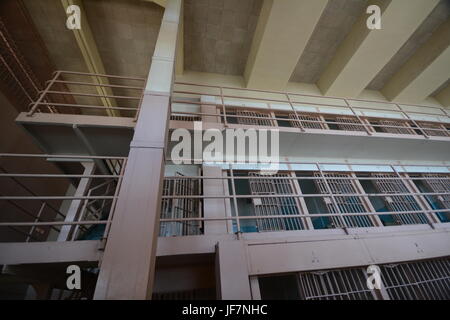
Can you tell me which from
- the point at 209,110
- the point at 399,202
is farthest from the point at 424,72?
the point at 209,110

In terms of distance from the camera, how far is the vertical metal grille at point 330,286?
1.93 metres

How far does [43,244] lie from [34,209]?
3545mm

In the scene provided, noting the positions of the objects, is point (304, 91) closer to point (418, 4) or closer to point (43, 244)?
point (418, 4)

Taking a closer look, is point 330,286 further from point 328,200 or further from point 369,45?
point 369,45

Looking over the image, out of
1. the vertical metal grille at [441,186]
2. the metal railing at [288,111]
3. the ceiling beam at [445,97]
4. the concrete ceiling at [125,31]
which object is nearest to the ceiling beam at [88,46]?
the concrete ceiling at [125,31]

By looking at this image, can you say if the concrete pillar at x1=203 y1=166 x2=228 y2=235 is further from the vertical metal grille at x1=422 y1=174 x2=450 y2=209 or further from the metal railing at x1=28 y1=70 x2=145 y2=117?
the vertical metal grille at x1=422 y1=174 x2=450 y2=209

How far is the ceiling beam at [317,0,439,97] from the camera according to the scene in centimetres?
388

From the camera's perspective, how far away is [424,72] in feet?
16.4

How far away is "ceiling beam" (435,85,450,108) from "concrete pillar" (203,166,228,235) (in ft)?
24.7

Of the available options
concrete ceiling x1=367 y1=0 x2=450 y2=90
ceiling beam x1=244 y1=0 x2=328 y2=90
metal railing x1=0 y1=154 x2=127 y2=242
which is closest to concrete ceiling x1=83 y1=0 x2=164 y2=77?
ceiling beam x1=244 y1=0 x2=328 y2=90

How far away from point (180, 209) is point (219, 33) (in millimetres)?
3902

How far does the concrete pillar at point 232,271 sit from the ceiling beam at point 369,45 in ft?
16.2

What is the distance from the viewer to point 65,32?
3.84 m

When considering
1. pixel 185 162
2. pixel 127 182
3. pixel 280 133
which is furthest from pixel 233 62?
pixel 127 182
